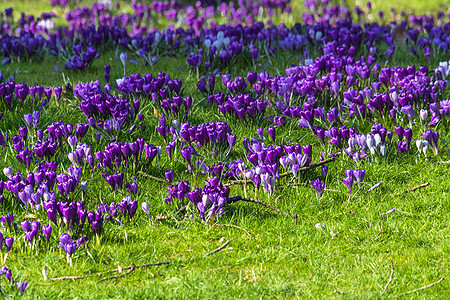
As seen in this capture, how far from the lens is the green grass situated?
3848 millimetres

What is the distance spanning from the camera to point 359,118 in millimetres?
6223

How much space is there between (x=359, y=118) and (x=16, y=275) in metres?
3.99

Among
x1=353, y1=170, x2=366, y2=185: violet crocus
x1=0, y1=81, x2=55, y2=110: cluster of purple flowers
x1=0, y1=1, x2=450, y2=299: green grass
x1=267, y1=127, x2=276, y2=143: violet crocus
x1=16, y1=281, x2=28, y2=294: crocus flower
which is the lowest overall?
x1=0, y1=1, x2=450, y2=299: green grass

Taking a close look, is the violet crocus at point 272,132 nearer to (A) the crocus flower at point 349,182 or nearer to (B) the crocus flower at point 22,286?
(A) the crocus flower at point 349,182

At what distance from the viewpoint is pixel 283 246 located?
433 cm

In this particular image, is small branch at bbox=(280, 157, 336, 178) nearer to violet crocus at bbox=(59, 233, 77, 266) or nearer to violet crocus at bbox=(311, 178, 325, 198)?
violet crocus at bbox=(311, 178, 325, 198)

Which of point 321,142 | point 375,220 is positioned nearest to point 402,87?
point 321,142

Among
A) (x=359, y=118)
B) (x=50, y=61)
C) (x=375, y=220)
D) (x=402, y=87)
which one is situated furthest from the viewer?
(x=50, y=61)

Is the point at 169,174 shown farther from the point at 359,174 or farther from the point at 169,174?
the point at 359,174

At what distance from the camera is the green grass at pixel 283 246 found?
3.85 m

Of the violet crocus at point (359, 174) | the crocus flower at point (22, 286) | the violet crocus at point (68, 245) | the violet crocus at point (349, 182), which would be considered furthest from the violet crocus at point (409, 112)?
the crocus flower at point (22, 286)

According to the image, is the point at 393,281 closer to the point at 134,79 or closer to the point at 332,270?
the point at 332,270

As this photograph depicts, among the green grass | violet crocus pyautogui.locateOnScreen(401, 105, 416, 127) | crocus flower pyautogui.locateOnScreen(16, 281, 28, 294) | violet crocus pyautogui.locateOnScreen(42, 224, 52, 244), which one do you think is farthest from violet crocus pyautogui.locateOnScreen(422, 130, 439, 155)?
crocus flower pyautogui.locateOnScreen(16, 281, 28, 294)

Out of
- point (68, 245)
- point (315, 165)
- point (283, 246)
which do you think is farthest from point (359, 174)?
point (68, 245)
